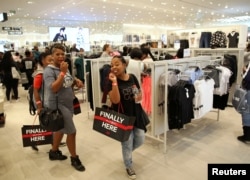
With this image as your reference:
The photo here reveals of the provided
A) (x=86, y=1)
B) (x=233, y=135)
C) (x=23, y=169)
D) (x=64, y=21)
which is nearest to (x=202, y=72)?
(x=233, y=135)

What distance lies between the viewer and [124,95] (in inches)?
90.0

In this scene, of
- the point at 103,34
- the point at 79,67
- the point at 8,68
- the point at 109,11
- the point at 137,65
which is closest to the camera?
the point at 137,65

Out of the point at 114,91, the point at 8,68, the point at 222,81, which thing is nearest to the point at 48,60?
the point at 114,91

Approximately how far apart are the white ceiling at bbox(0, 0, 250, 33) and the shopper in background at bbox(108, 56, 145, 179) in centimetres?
1001

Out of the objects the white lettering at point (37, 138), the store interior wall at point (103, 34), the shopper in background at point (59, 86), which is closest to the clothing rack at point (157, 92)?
the shopper in background at point (59, 86)

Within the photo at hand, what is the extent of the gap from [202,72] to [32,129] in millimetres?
2621

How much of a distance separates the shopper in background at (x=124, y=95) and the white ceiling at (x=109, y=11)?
10.0m

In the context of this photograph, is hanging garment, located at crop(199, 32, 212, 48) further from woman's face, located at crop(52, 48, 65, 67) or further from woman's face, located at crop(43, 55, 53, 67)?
woman's face, located at crop(52, 48, 65, 67)

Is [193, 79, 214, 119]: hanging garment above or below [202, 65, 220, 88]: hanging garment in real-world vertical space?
below

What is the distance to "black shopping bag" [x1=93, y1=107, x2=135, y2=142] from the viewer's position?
2211 mm

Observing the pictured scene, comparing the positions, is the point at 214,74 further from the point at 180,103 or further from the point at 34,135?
the point at 34,135

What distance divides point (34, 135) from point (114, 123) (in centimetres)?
125

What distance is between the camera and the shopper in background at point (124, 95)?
7.16ft

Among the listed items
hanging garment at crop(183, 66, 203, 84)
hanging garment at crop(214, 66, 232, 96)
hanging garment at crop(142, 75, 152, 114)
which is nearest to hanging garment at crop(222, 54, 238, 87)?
hanging garment at crop(214, 66, 232, 96)
